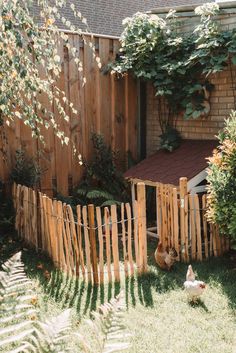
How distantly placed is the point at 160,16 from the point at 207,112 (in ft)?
6.87

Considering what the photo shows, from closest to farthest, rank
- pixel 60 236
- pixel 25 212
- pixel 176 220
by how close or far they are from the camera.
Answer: pixel 60 236
pixel 176 220
pixel 25 212

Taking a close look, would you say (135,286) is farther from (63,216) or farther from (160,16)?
(160,16)

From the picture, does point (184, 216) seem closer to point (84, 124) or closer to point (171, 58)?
point (84, 124)

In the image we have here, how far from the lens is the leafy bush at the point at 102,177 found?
7266 mm

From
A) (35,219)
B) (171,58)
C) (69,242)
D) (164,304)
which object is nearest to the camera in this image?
(164,304)

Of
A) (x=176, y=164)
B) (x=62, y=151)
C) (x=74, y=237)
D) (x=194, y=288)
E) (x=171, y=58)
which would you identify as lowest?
(x=194, y=288)

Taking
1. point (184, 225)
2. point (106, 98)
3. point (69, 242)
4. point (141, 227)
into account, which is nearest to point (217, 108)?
→ point (106, 98)

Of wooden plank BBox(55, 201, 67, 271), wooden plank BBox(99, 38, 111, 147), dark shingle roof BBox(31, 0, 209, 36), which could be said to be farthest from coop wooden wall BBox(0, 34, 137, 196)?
dark shingle roof BBox(31, 0, 209, 36)

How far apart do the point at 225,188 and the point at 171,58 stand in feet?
9.97

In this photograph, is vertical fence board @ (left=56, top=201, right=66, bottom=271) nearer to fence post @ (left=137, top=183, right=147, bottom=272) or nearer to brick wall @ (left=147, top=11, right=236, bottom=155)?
fence post @ (left=137, top=183, right=147, bottom=272)

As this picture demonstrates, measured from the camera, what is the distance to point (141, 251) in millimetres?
4973

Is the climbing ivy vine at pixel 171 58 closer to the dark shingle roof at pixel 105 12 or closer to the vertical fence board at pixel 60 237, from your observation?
the vertical fence board at pixel 60 237

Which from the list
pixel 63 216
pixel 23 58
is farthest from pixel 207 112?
pixel 23 58

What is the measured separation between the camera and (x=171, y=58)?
7.12 m
